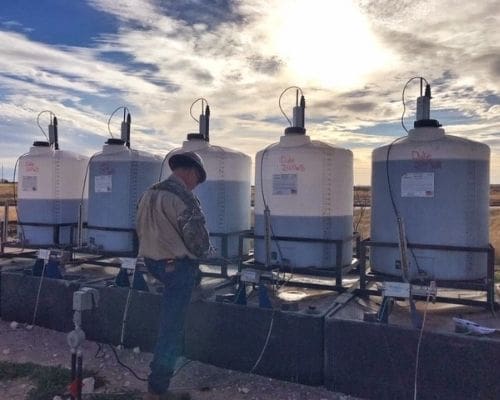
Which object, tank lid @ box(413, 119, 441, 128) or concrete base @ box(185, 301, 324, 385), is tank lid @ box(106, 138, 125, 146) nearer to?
concrete base @ box(185, 301, 324, 385)

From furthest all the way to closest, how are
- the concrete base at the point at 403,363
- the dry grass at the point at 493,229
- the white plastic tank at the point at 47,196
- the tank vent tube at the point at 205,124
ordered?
the dry grass at the point at 493,229 < the white plastic tank at the point at 47,196 < the tank vent tube at the point at 205,124 < the concrete base at the point at 403,363

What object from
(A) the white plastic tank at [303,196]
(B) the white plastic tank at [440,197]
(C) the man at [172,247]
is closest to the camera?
(C) the man at [172,247]

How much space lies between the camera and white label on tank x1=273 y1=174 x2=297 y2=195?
6.26 meters

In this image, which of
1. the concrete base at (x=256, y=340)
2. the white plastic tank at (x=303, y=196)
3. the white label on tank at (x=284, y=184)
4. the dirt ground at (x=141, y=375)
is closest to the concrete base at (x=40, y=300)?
the dirt ground at (x=141, y=375)

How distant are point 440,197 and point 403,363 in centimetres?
202

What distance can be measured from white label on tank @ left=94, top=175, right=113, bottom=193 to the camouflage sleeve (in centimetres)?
368

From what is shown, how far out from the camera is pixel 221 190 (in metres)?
7.16

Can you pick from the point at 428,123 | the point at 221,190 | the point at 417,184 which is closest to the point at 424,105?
the point at 428,123

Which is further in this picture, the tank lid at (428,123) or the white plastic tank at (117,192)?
the white plastic tank at (117,192)

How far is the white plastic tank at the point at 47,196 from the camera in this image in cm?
877

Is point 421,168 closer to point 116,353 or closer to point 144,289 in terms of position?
point 144,289

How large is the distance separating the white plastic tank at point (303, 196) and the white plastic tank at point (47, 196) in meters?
4.30

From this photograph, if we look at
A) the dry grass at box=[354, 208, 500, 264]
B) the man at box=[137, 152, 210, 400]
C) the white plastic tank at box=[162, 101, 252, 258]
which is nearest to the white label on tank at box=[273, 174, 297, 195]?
the white plastic tank at box=[162, 101, 252, 258]

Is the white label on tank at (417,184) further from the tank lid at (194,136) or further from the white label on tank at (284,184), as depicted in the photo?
the tank lid at (194,136)
